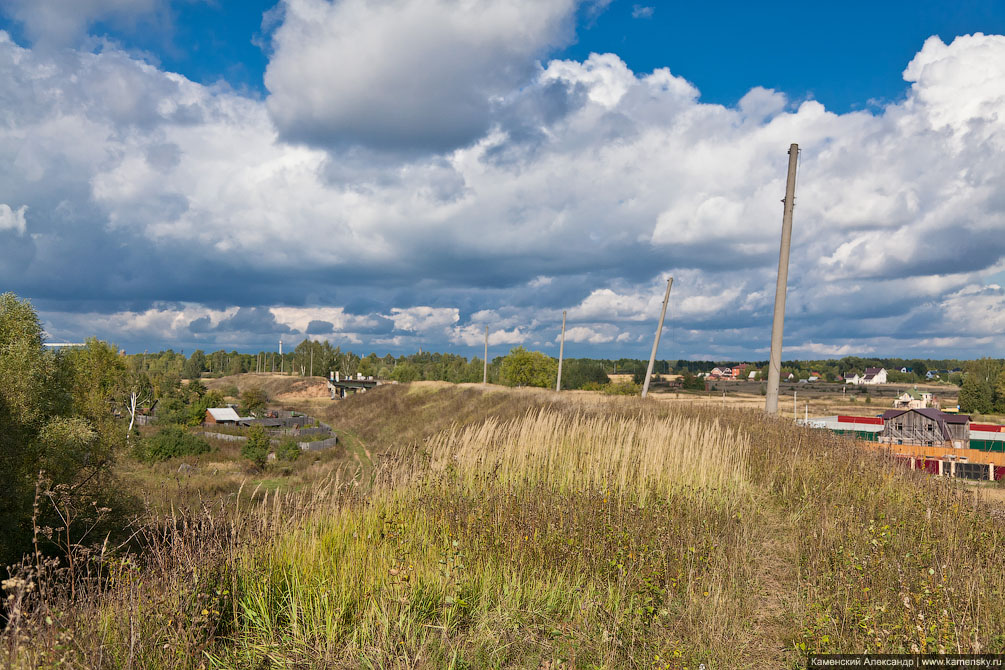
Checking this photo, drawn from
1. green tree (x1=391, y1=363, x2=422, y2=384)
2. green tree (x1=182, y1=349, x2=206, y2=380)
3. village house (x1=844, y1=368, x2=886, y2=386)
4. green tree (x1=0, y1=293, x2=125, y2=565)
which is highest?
village house (x1=844, y1=368, x2=886, y2=386)

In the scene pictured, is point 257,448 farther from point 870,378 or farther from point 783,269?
point 870,378

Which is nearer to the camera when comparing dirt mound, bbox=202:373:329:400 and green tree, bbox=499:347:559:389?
green tree, bbox=499:347:559:389

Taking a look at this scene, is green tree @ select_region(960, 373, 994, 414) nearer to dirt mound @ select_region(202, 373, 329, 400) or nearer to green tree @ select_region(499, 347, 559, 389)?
green tree @ select_region(499, 347, 559, 389)

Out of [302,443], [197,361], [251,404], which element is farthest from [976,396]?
[197,361]

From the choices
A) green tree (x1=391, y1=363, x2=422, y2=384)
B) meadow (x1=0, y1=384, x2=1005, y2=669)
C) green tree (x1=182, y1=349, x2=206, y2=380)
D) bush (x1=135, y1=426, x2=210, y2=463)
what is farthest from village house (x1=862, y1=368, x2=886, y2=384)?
green tree (x1=182, y1=349, x2=206, y2=380)

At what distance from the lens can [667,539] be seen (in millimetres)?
5113

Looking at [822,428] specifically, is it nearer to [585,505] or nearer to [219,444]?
[585,505]

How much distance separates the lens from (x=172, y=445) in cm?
4284

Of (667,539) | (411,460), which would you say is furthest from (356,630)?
(411,460)

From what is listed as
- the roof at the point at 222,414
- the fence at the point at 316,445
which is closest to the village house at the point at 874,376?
the fence at the point at 316,445

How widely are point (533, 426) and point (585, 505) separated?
11.5ft

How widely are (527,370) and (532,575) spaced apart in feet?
244

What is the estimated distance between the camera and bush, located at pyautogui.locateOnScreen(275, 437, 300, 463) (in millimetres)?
42594

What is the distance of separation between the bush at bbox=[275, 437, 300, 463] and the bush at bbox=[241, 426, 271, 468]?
3.09ft
